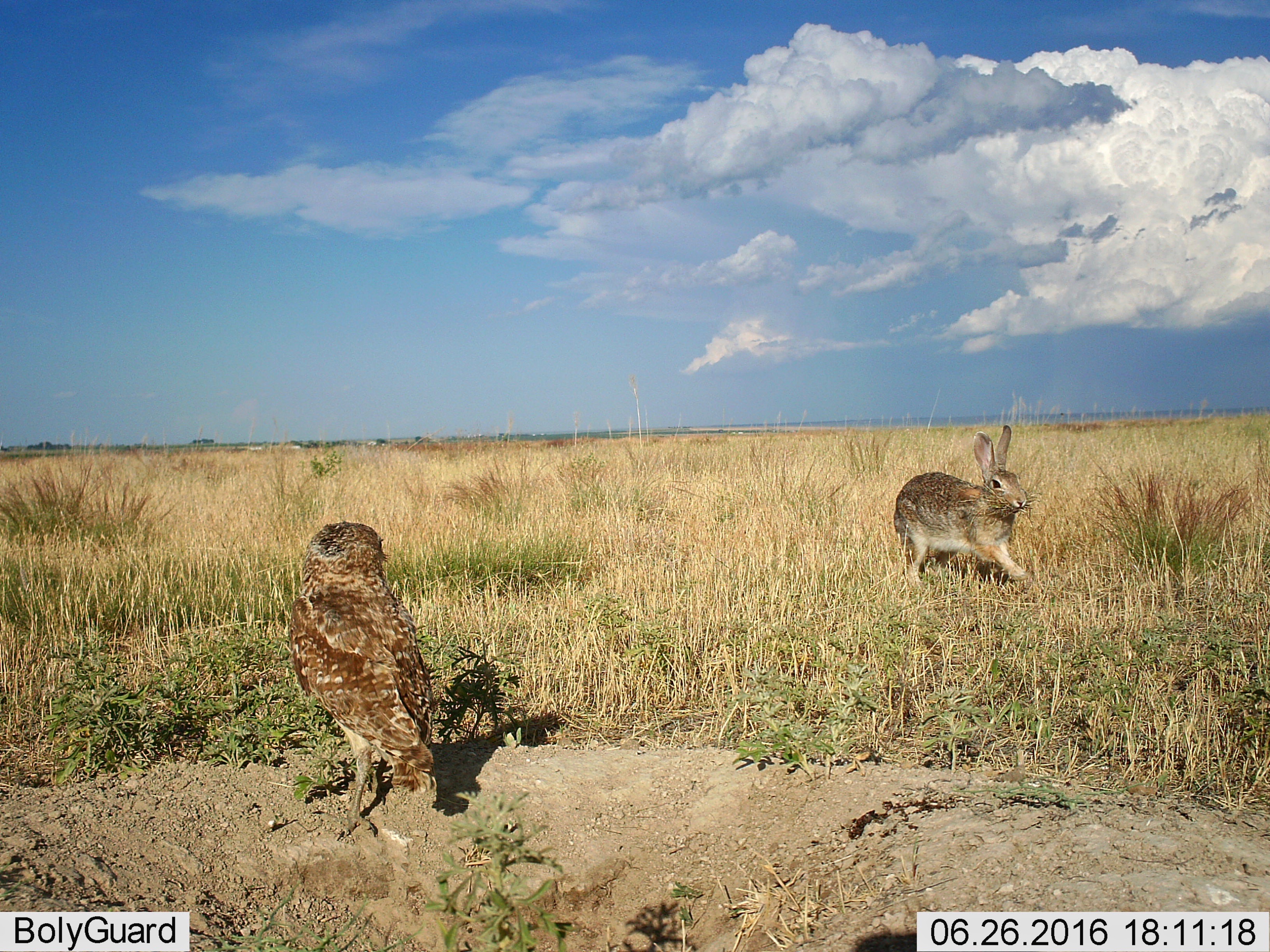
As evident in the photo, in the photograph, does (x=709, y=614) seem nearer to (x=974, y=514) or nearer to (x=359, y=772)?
(x=974, y=514)

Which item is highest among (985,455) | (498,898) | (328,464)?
(328,464)

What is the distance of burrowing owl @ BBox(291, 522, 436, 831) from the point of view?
3457 millimetres

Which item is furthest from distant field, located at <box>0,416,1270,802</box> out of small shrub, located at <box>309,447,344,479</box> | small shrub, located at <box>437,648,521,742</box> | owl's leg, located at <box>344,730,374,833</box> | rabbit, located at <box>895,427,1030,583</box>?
small shrub, located at <box>309,447,344,479</box>

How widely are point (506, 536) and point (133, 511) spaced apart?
15.6 feet

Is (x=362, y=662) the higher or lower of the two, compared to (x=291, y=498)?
lower

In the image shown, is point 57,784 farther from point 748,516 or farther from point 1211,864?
point 748,516

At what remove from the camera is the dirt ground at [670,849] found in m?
2.79

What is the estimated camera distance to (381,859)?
361 centimetres

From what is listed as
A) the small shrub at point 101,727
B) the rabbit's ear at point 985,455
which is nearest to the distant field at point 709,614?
the small shrub at point 101,727

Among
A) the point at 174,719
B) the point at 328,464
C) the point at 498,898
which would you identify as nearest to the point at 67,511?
the point at 328,464

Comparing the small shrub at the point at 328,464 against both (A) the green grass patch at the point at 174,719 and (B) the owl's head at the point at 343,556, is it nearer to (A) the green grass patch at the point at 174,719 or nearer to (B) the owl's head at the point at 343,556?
(A) the green grass patch at the point at 174,719

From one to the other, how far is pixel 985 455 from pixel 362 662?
6139mm

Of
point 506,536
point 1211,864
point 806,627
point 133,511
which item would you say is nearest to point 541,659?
point 806,627

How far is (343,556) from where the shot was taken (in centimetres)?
396
